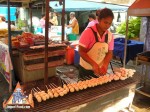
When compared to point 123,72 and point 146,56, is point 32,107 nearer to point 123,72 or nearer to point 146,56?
point 123,72

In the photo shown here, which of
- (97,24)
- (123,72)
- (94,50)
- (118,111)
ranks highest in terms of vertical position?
(97,24)

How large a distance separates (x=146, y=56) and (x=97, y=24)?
7.66ft

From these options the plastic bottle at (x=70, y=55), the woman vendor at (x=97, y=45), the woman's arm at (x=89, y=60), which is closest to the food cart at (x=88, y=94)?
the woman's arm at (x=89, y=60)

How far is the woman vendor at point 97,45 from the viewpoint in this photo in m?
2.60

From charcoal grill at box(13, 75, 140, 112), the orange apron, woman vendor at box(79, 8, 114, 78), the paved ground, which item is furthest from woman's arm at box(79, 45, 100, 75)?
the paved ground

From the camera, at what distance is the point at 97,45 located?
2768 millimetres

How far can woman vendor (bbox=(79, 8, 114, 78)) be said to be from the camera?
102 inches

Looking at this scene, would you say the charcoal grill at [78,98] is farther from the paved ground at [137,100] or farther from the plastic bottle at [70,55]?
the plastic bottle at [70,55]

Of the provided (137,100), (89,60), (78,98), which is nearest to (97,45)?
(89,60)

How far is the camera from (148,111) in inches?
164

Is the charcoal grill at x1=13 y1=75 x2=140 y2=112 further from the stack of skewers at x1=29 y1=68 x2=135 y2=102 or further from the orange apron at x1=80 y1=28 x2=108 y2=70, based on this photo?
the orange apron at x1=80 y1=28 x2=108 y2=70

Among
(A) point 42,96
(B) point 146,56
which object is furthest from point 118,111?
(B) point 146,56

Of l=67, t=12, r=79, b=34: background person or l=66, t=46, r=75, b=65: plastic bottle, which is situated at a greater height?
l=67, t=12, r=79, b=34: background person

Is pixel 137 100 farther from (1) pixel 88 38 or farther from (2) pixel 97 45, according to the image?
(1) pixel 88 38
